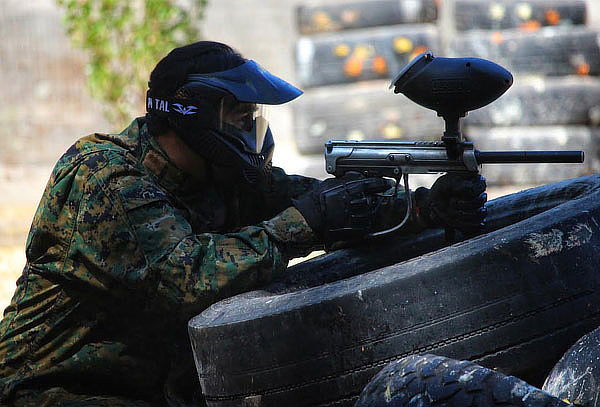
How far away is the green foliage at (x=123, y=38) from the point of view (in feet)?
25.5

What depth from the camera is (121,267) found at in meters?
2.79

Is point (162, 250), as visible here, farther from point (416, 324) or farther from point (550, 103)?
point (550, 103)

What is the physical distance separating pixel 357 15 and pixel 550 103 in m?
1.59

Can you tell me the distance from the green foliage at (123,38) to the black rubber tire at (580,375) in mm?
5877

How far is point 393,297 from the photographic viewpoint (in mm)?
2533

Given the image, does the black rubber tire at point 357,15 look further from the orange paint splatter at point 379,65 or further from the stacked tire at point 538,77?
the stacked tire at point 538,77

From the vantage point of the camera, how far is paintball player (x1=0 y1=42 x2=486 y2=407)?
9.20ft

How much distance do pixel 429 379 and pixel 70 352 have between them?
1198 millimetres

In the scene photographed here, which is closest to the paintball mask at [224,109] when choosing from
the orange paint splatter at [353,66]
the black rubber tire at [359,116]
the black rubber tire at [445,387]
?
the black rubber tire at [445,387]

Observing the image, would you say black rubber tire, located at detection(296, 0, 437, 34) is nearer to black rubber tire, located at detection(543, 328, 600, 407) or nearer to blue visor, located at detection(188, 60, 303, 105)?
blue visor, located at detection(188, 60, 303, 105)

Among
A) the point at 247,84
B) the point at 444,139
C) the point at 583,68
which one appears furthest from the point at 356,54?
the point at 444,139

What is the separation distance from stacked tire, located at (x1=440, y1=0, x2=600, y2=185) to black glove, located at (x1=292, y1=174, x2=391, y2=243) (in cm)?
459

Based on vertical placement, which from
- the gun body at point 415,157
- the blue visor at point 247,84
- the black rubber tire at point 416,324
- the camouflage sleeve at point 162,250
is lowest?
the black rubber tire at point 416,324

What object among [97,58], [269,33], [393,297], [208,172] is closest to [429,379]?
[393,297]
